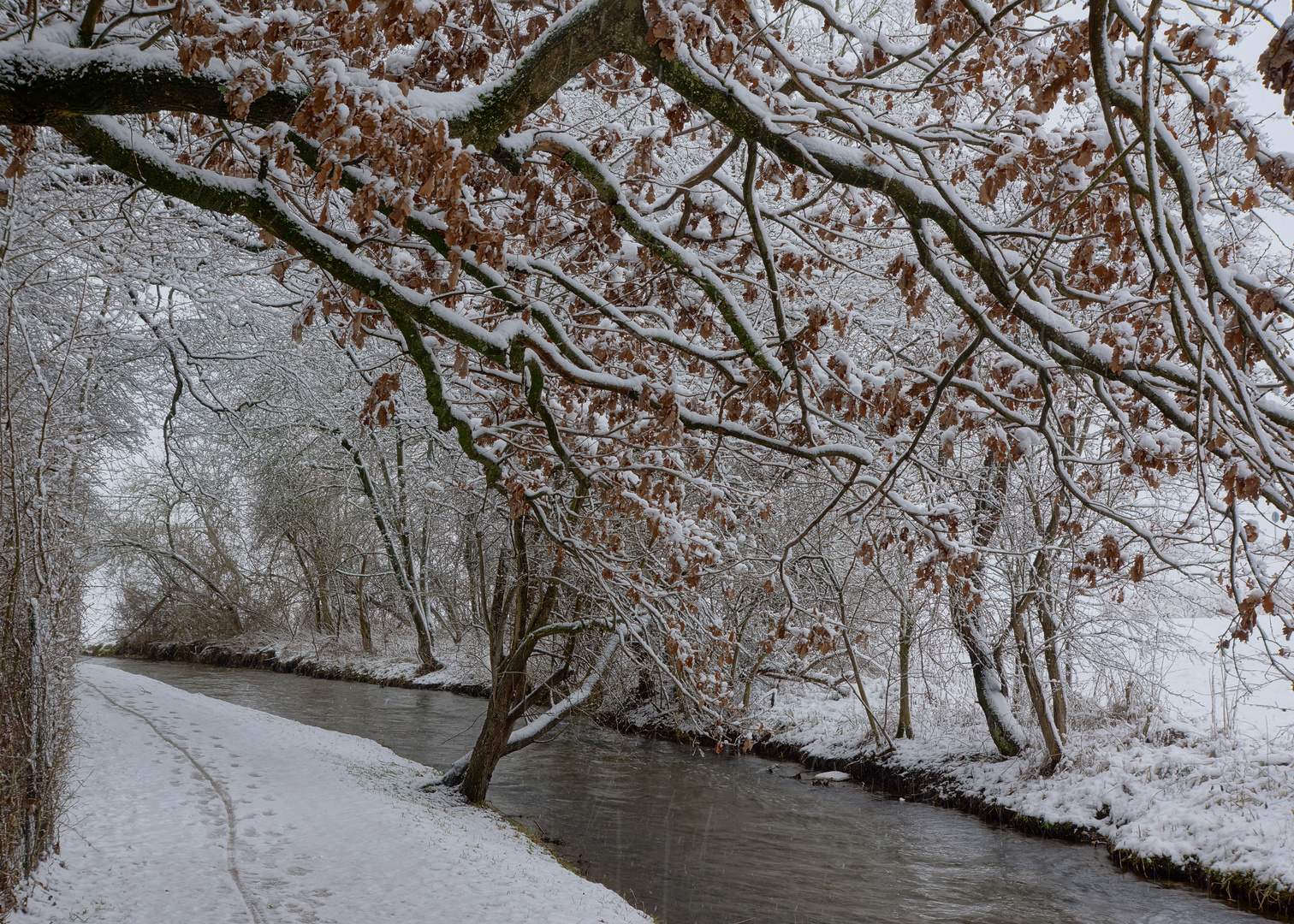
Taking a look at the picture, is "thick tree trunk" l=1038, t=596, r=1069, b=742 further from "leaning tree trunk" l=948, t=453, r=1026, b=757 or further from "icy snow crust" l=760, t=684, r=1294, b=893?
"leaning tree trunk" l=948, t=453, r=1026, b=757

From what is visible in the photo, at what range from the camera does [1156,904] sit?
8.73 meters

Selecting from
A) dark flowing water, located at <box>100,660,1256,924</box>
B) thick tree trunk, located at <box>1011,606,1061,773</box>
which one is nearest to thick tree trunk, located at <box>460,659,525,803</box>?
dark flowing water, located at <box>100,660,1256,924</box>

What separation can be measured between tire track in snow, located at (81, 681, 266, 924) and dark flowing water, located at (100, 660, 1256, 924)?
349cm

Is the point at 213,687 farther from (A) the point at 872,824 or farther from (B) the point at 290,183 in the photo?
(B) the point at 290,183

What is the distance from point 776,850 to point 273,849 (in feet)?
18.1

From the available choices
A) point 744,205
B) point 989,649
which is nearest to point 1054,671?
point 989,649

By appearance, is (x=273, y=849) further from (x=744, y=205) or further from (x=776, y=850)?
(x=744, y=205)

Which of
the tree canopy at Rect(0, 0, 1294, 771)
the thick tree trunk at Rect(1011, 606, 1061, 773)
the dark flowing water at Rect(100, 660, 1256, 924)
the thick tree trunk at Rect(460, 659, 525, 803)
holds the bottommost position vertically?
the dark flowing water at Rect(100, 660, 1256, 924)

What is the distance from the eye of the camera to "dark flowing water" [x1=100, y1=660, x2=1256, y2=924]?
856 centimetres

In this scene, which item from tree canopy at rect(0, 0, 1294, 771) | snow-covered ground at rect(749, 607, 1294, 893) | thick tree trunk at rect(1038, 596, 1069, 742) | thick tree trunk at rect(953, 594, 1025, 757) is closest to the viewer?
tree canopy at rect(0, 0, 1294, 771)

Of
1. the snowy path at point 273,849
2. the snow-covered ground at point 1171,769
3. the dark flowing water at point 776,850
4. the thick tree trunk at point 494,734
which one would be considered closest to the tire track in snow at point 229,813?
the snowy path at point 273,849

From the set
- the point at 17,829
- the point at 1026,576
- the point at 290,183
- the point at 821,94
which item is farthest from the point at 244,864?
the point at 1026,576

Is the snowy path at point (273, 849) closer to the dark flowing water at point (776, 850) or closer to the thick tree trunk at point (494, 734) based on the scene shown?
the thick tree trunk at point (494, 734)

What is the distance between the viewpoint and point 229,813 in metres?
8.32
